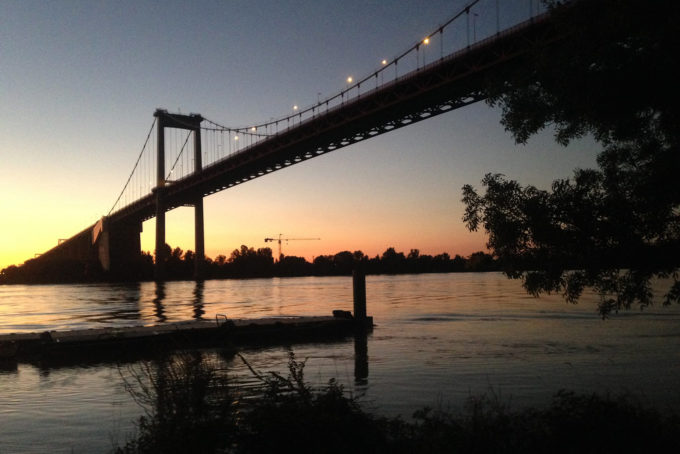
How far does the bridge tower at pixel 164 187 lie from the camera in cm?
7200

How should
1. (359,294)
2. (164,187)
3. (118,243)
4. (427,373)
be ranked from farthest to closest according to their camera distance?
(118,243) → (164,187) → (359,294) → (427,373)

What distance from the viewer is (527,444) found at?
5.46 m

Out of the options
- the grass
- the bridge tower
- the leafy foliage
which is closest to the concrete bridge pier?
the bridge tower

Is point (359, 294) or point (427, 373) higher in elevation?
point (359, 294)

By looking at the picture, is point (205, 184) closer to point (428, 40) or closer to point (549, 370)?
point (428, 40)

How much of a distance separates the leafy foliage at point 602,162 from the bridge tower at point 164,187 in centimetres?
6491

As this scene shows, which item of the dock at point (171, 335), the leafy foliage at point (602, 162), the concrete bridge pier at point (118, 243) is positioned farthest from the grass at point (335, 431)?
the concrete bridge pier at point (118, 243)

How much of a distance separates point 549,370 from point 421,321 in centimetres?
1519

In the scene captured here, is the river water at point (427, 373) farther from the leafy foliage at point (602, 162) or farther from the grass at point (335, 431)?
the leafy foliage at point (602, 162)

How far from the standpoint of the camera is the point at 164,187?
72.8m

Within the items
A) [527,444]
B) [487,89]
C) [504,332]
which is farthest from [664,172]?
[504,332]

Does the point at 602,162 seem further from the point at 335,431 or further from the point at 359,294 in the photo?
the point at 359,294

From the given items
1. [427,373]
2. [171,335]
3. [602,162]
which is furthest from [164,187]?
[602,162]

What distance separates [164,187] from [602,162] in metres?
70.5
